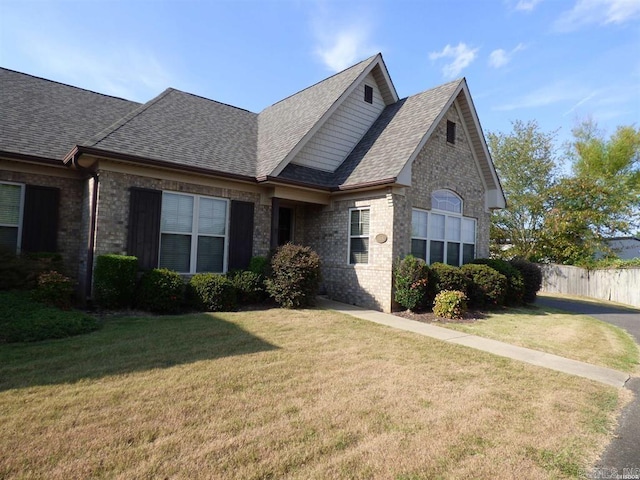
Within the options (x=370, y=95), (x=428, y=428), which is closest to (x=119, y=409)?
(x=428, y=428)

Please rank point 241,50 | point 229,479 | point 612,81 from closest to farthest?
point 229,479
point 241,50
point 612,81

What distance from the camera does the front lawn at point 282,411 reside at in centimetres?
311

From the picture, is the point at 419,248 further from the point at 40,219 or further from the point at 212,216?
the point at 40,219

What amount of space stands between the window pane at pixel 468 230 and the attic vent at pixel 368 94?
5.91 m

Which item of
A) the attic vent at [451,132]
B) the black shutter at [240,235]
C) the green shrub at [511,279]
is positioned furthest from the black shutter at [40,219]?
the green shrub at [511,279]

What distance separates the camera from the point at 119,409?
3900mm

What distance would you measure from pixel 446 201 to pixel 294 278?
6680 mm

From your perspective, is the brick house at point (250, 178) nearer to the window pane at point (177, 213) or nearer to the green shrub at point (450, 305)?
the window pane at point (177, 213)

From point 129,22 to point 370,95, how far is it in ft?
28.5

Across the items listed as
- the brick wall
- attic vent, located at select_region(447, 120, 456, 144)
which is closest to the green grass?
the brick wall

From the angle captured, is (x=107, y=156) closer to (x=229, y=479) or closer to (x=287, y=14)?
(x=287, y=14)

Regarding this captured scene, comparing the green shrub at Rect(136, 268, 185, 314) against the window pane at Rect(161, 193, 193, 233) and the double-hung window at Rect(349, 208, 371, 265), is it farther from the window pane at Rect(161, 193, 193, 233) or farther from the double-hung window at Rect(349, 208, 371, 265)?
the double-hung window at Rect(349, 208, 371, 265)

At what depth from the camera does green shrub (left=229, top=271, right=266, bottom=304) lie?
33.3 ft

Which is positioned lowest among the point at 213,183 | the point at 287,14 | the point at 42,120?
the point at 213,183
